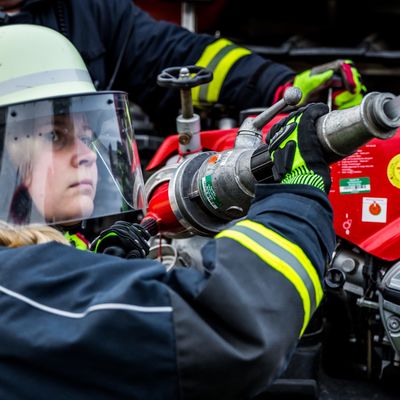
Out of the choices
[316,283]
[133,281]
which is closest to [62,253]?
[133,281]

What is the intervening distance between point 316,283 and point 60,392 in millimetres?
427

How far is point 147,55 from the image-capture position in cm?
279

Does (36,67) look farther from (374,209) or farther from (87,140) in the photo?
(374,209)

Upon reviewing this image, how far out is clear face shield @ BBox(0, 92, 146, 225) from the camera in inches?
57.7

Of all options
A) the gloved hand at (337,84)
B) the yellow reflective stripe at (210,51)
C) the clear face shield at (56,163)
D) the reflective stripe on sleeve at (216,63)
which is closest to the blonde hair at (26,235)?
the clear face shield at (56,163)

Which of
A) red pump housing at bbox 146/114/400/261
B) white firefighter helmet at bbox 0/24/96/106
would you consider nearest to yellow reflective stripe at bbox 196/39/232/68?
red pump housing at bbox 146/114/400/261

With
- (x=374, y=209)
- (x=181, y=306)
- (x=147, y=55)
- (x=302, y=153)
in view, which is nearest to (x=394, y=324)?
(x=374, y=209)

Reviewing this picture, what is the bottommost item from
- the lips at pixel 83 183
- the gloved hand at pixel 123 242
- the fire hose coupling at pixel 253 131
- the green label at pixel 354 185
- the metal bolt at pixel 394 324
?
the metal bolt at pixel 394 324

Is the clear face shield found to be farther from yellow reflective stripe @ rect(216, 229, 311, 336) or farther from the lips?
yellow reflective stripe @ rect(216, 229, 311, 336)

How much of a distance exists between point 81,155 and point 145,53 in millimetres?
1336

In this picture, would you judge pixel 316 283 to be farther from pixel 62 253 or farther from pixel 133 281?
pixel 62 253

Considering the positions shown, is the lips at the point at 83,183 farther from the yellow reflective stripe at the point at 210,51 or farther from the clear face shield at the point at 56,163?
the yellow reflective stripe at the point at 210,51

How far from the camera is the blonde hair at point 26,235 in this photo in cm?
142

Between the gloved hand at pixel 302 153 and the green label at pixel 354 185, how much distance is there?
0.47 metres
